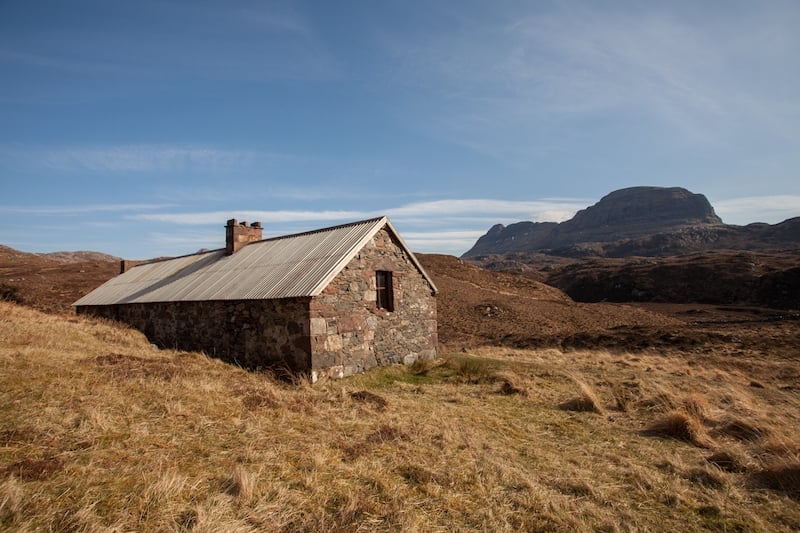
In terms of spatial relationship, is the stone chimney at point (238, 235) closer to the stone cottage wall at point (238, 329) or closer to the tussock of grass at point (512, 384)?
the stone cottage wall at point (238, 329)

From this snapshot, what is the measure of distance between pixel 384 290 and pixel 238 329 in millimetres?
4630

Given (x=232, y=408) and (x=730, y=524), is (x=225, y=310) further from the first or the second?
(x=730, y=524)

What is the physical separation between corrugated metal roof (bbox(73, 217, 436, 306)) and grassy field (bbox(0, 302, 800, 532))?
2852 millimetres

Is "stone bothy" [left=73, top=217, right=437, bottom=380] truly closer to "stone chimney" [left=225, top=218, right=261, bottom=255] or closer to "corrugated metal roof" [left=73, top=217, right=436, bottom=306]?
"corrugated metal roof" [left=73, top=217, right=436, bottom=306]

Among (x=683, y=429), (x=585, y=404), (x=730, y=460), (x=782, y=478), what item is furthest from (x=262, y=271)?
(x=782, y=478)

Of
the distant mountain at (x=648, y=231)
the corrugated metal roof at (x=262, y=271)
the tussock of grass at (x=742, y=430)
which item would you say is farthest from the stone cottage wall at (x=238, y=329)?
the distant mountain at (x=648, y=231)

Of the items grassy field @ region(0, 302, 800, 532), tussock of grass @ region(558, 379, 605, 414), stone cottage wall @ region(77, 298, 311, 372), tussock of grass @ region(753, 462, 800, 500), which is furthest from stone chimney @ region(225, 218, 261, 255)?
tussock of grass @ region(753, 462, 800, 500)

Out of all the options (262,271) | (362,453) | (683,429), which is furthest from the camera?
(262,271)

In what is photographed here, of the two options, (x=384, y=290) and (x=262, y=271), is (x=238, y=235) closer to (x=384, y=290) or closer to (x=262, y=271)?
(x=262, y=271)

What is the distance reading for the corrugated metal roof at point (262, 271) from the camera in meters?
13.6

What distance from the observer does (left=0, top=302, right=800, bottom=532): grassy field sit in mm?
5066

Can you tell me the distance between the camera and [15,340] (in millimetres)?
11570

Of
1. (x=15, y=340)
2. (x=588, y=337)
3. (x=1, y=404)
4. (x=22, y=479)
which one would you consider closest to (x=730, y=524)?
(x=22, y=479)

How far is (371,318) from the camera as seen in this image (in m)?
14.5
